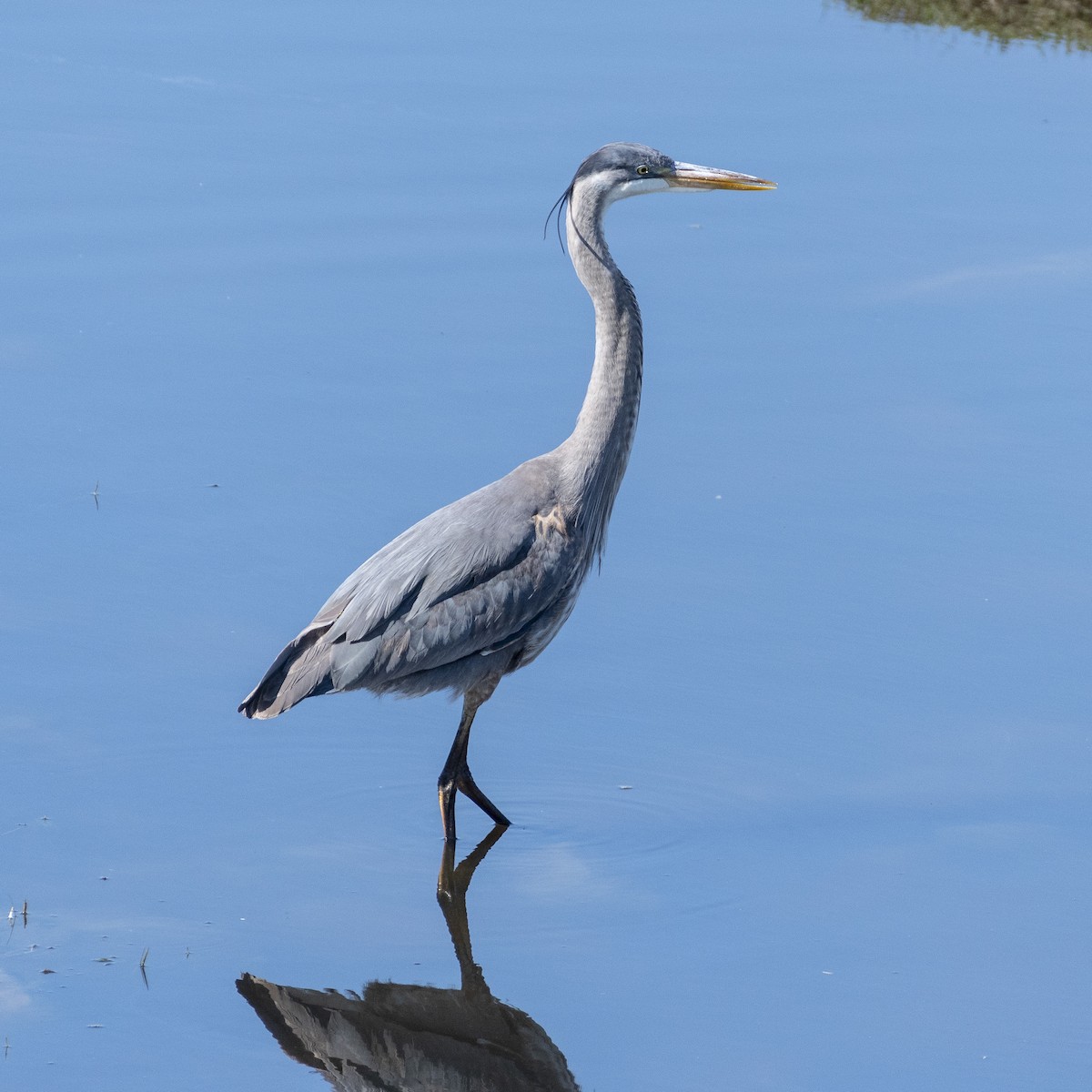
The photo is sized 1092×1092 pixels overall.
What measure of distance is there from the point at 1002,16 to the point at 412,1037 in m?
10.1

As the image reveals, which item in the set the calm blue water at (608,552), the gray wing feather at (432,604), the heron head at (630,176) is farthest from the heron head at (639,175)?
the calm blue water at (608,552)

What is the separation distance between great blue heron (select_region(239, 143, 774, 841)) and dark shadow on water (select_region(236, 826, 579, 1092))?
90 centimetres

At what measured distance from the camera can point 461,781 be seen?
6270 millimetres

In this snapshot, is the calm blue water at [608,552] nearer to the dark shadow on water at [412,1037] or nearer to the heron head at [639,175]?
the dark shadow on water at [412,1037]

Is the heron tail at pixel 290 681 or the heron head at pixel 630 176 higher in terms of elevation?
the heron head at pixel 630 176

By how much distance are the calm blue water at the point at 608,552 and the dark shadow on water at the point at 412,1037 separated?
0.15 ft

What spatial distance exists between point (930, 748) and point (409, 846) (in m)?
1.83

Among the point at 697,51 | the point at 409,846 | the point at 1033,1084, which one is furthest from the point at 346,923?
the point at 697,51

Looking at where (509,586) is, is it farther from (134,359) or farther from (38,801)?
(134,359)

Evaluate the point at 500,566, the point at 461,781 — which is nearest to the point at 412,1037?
the point at 461,781

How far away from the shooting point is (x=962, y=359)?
8859 mm

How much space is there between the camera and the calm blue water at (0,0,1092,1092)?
5.46m

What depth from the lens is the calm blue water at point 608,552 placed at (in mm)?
5457

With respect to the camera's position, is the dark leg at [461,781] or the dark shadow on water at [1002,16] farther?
the dark shadow on water at [1002,16]
